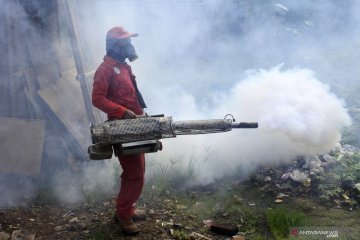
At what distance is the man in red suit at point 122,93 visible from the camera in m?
3.52

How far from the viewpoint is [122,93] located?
3.64m

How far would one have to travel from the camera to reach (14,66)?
475cm

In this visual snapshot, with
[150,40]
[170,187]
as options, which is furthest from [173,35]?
[170,187]

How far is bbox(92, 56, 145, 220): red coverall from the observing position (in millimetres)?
3500

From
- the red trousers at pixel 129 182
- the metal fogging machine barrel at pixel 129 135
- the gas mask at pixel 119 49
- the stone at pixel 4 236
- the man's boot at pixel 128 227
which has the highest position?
the gas mask at pixel 119 49

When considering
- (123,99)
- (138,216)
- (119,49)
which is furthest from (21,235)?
(119,49)

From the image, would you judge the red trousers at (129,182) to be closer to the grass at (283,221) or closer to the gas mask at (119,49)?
the gas mask at (119,49)

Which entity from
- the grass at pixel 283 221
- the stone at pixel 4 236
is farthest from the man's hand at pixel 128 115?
the grass at pixel 283 221

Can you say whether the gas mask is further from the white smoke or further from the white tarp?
the white smoke

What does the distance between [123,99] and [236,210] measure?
1966 mm

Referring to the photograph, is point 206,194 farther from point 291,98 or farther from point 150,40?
point 150,40

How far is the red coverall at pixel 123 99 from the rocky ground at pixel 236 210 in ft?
1.38

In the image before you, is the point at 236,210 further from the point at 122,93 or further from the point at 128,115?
the point at 122,93

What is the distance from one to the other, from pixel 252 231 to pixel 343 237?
3.13 feet
